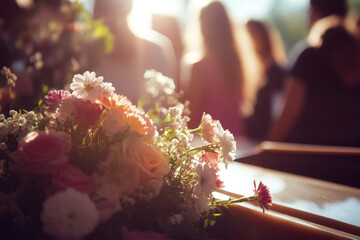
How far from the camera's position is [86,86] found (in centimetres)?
72

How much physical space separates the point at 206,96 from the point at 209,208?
2.30 meters

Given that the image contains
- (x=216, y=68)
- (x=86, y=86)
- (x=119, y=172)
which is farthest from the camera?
(x=216, y=68)

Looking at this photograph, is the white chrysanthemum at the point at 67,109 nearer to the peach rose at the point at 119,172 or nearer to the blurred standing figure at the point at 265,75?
the peach rose at the point at 119,172

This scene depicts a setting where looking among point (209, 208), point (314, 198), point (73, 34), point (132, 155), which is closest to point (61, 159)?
point (132, 155)

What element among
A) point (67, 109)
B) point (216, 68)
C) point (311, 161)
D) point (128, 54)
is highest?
point (216, 68)

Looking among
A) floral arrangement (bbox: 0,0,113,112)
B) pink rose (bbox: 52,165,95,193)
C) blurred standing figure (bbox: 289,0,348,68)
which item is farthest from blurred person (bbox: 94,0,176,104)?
pink rose (bbox: 52,165,95,193)

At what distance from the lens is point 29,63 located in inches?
77.7

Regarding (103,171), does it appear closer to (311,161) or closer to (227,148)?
(227,148)

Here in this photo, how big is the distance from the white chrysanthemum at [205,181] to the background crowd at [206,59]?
0.91 meters

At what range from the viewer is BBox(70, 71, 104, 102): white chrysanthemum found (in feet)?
2.35

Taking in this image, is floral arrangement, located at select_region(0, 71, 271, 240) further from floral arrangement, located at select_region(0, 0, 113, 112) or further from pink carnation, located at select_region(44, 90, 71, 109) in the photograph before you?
floral arrangement, located at select_region(0, 0, 113, 112)

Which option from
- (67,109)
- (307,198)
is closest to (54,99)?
(67,109)

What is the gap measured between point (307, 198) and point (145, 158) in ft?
2.23

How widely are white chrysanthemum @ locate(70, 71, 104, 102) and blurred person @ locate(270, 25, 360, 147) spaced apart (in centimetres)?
196
